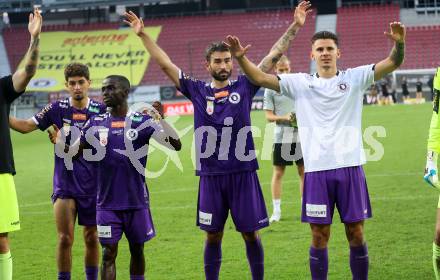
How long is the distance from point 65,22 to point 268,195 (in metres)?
43.0

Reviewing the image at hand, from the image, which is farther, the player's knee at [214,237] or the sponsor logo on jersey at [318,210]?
the player's knee at [214,237]

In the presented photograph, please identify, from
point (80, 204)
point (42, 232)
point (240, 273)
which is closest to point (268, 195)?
point (42, 232)

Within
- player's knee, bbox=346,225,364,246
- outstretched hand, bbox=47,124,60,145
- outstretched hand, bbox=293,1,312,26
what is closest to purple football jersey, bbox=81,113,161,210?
outstretched hand, bbox=47,124,60,145

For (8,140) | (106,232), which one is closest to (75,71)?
(8,140)

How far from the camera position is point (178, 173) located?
1891cm

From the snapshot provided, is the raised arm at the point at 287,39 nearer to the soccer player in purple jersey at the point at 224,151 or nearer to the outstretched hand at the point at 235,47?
the soccer player in purple jersey at the point at 224,151

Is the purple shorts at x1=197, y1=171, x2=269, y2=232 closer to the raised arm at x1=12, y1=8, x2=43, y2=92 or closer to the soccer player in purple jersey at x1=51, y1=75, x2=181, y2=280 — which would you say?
the soccer player in purple jersey at x1=51, y1=75, x2=181, y2=280

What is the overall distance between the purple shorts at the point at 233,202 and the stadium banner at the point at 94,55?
37139 millimetres

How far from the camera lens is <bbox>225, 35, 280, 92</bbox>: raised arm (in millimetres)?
6871

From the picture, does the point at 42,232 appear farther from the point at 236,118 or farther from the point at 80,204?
the point at 236,118

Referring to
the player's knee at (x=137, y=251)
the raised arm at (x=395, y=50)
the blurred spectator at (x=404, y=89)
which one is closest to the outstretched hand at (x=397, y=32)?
the raised arm at (x=395, y=50)

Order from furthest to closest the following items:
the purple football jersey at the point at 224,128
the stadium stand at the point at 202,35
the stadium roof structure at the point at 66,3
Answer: the stadium roof structure at the point at 66,3 < the stadium stand at the point at 202,35 < the purple football jersey at the point at 224,128

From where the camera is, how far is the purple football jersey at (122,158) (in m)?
7.25

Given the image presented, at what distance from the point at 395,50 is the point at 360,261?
6.12 ft
